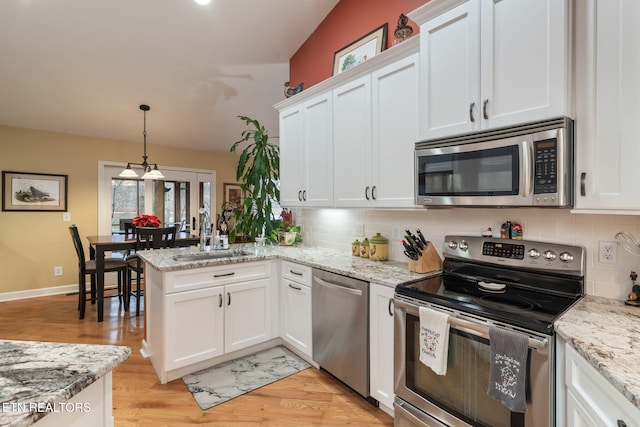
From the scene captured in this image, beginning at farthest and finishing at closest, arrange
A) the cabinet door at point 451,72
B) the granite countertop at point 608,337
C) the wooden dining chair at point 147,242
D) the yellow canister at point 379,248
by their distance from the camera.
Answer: the wooden dining chair at point 147,242
the yellow canister at point 379,248
the cabinet door at point 451,72
the granite countertop at point 608,337

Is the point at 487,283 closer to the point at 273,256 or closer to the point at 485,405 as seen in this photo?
Result: the point at 485,405

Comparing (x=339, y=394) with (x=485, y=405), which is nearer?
(x=485, y=405)

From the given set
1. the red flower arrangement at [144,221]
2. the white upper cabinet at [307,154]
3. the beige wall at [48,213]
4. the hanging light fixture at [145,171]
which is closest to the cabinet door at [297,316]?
the white upper cabinet at [307,154]

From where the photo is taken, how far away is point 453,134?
5.99 feet

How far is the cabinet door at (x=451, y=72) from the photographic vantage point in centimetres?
172

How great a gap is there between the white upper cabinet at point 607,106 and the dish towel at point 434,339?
0.80 m

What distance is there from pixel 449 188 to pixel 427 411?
119cm

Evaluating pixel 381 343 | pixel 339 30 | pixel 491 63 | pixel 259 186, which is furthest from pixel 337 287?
pixel 339 30

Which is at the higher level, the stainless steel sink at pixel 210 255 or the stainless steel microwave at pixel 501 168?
the stainless steel microwave at pixel 501 168

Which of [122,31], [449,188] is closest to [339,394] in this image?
[449,188]

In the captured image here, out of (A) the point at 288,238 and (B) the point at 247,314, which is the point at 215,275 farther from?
(A) the point at 288,238

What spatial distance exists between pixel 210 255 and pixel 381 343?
1678 millimetres

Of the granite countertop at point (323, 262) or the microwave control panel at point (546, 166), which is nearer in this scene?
the microwave control panel at point (546, 166)

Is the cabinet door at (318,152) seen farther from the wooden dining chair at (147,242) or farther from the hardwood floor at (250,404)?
the wooden dining chair at (147,242)
